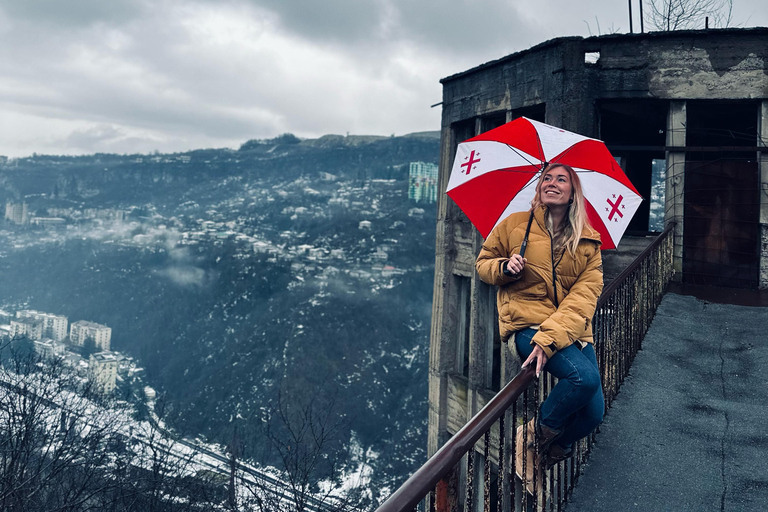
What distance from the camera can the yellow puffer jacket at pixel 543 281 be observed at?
3312 mm

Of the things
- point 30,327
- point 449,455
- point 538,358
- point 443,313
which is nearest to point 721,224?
point 443,313

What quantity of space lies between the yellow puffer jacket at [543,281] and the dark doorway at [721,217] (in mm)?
7556

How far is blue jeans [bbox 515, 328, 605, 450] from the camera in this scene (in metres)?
3.21

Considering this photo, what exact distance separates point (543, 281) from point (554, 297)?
13 centimetres

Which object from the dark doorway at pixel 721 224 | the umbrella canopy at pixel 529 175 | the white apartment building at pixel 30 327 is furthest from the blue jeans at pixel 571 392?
the white apartment building at pixel 30 327

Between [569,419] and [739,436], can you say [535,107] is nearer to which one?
[739,436]

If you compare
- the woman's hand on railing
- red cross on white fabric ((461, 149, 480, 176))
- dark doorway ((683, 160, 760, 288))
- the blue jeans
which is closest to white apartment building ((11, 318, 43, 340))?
dark doorway ((683, 160, 760, 288))

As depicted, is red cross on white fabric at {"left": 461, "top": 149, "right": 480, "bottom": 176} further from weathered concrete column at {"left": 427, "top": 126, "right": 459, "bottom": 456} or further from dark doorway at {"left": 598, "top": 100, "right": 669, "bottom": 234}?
weathered concrete column at {"left": 427, "top": 126, "right": 459, "bottom": 456}

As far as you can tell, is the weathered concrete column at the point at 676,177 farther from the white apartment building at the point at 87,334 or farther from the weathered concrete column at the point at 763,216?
the white apartment building at the point at 87,334

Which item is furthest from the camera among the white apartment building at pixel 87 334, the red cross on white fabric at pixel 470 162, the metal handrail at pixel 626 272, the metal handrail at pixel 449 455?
the white apartment building at pixel 87 334

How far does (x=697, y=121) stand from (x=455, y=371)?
7548mm

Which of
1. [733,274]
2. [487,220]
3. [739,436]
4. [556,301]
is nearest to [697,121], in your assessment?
[733,274]

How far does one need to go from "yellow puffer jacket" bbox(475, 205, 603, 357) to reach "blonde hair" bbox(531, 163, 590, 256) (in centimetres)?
5

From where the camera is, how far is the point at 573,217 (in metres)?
3.47
